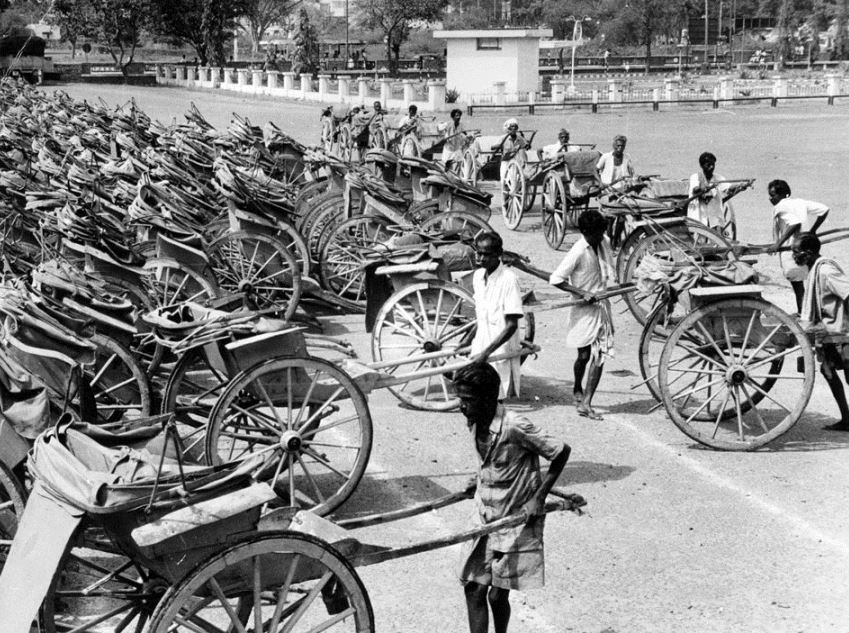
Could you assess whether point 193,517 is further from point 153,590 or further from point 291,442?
point 291,442

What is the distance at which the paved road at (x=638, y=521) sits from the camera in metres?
5.86

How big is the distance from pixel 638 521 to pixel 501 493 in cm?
200

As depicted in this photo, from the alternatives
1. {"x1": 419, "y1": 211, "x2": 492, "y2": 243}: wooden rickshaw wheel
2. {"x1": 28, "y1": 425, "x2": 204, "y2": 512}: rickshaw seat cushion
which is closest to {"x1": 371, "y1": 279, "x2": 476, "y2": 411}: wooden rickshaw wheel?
{"x1": 419, "y1": 211, "x2": 492, "y2": 243}: wooden rickshaw wheel

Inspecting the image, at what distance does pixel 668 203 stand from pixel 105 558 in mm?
7404

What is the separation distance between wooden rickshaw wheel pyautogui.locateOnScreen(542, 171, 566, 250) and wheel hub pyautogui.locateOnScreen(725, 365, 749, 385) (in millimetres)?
6943

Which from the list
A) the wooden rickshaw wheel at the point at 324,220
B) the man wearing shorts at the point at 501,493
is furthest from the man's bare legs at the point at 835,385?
the wooden rickshaw wheel at the point at 324,220

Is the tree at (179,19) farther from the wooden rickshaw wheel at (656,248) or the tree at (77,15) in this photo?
the wooden rickshaw wheel at (656,248)

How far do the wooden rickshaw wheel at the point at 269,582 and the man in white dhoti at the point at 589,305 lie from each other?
4.41m

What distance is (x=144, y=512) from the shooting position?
15.2 feet

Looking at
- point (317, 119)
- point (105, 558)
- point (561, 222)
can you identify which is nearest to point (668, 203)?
point (561, 222)

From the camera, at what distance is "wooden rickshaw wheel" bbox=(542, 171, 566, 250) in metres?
14.9

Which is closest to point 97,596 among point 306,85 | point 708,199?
point 708,199

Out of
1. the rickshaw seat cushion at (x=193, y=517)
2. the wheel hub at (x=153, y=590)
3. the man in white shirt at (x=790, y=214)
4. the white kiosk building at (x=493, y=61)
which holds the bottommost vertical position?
the wheel hub at (x=153, y=590)

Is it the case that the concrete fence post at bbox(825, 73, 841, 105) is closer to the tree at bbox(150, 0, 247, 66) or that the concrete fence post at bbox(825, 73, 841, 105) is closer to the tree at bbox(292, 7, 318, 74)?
the tree at bbox(292, 7, 318, 74)
